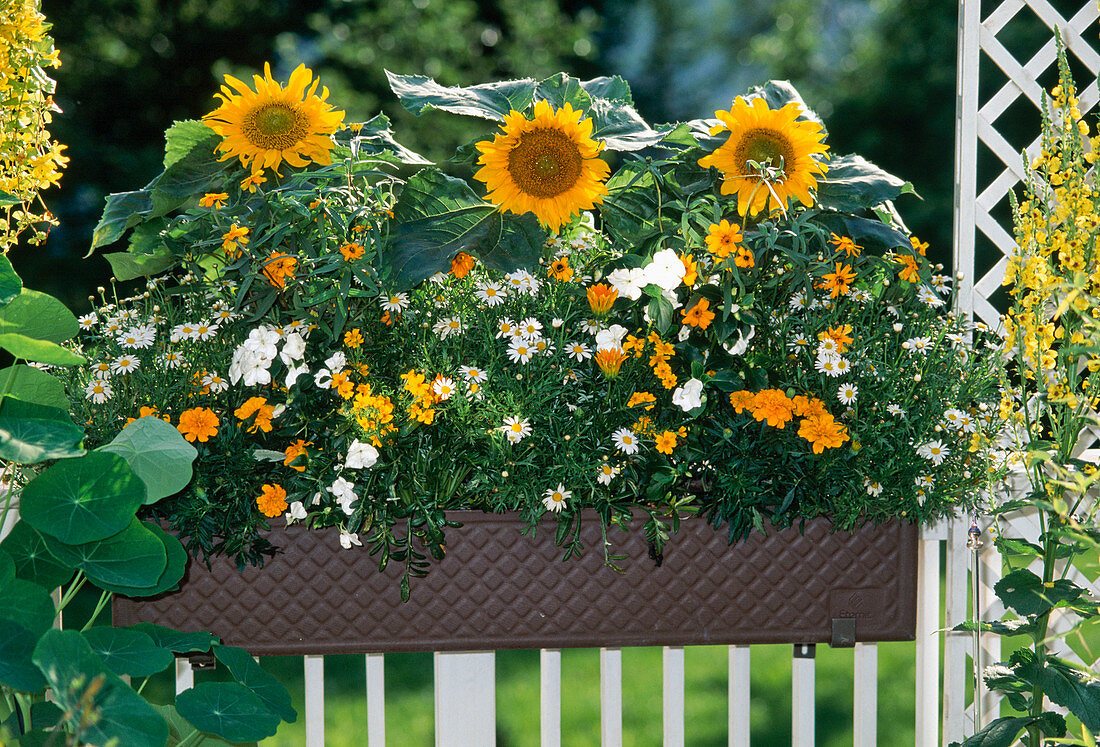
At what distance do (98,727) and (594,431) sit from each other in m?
0.64

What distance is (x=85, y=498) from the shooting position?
3.10 feet

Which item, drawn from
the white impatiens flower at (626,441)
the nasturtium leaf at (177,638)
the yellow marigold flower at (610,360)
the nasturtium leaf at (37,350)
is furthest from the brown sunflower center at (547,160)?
the nasturtium leaf at (177,638)

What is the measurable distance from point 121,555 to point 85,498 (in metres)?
0.08

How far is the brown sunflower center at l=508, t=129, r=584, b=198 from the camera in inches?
43.8

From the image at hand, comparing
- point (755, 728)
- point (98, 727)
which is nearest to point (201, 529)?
point (98, 727)

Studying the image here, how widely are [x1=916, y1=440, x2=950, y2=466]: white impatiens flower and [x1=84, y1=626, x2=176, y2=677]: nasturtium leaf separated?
98 centimetres

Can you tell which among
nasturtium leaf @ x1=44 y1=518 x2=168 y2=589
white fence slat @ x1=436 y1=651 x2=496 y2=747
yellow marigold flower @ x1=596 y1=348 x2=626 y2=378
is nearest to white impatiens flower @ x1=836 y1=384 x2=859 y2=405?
yellow marigold flower @ x1=596 y1=348 x2=626 y2=378

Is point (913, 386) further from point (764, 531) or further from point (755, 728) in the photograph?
point (755, 728)

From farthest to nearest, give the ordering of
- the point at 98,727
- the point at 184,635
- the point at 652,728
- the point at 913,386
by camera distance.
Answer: the point at 652,728
the point at 913,386
the point at 184,635
the point at 98,727

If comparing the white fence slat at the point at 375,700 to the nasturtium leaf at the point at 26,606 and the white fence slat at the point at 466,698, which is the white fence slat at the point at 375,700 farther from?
the nasturtium leaf at the point at 26,606

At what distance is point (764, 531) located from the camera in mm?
1188

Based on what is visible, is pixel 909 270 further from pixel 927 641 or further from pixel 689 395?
pixel 927 641

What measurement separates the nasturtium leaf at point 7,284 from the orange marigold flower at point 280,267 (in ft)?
0.91

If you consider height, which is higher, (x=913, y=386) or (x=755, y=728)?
(x=913, y=386)
